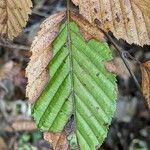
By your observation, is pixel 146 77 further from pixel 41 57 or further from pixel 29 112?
pixel 29 112

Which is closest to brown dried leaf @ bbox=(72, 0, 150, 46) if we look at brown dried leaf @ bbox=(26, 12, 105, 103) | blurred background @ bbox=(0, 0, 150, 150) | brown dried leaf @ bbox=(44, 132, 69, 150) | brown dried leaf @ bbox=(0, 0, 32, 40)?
brown dried leaf @ bbox=(26, 12, 105, 103)

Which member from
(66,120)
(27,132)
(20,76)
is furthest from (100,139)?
(27,132)

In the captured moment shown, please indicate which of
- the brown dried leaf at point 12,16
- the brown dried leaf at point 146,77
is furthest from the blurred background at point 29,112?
the brown dried leaf at point 12,16

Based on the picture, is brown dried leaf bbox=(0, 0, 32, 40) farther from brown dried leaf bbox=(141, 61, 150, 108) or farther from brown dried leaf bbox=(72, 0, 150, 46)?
brown dried leaf bbox=(141, 61, 150, 108)

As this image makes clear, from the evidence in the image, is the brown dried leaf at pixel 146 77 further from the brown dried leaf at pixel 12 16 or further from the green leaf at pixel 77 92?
the brown dried leaf at pixel 12 16

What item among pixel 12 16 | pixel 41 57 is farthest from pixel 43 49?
pixel 12 16

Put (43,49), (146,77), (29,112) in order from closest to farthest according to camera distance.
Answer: (43,49) < (146,77) < (29,112)
